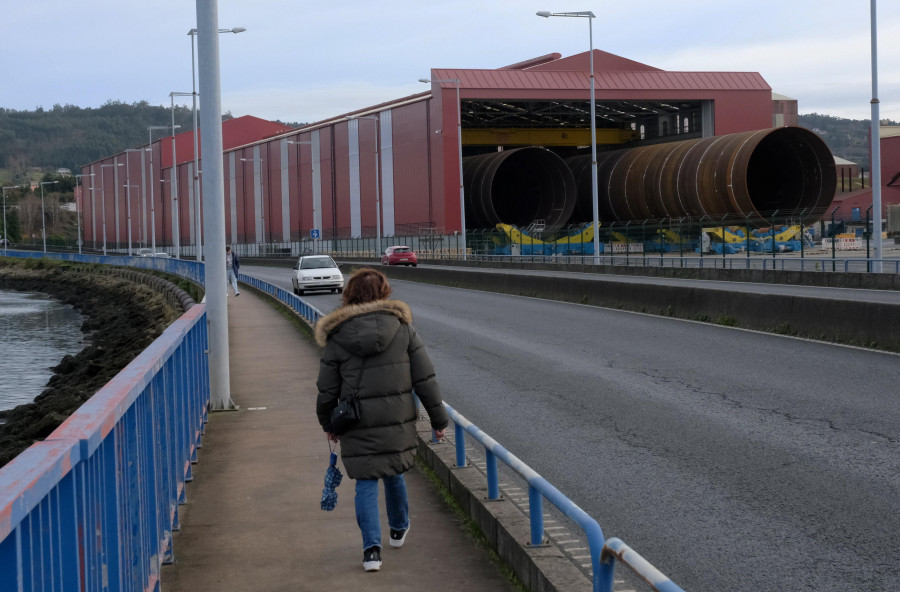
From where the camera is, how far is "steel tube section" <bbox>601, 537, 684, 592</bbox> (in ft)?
11.8

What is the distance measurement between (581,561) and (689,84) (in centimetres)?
7170

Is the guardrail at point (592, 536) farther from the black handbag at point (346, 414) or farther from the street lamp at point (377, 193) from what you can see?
the street lamp at point (377, 193)

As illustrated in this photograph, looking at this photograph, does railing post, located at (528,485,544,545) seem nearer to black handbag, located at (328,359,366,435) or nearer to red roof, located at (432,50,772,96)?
black handbag, located at (328,359,366,435)

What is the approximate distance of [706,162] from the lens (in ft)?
203

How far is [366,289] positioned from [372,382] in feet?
1.65

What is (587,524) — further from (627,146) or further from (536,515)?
(627,146)

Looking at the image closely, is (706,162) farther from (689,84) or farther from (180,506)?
(180,506)

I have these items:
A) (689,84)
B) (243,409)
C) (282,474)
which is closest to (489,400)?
(243,409)

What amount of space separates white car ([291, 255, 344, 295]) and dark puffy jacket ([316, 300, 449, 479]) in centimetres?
3282

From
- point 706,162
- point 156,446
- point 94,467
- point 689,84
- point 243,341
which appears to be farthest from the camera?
point 689,84

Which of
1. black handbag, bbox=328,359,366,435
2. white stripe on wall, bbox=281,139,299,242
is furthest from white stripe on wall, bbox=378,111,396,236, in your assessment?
black handbag, bbox=328,359,366,435

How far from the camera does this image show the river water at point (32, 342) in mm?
33281

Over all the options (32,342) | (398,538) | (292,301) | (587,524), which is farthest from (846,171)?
(587,524)

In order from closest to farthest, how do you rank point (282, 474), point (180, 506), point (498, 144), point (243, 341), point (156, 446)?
point (156, 446) < point (180, 506) < point (282, 474) < point (243, 341) < point (498, 144)
